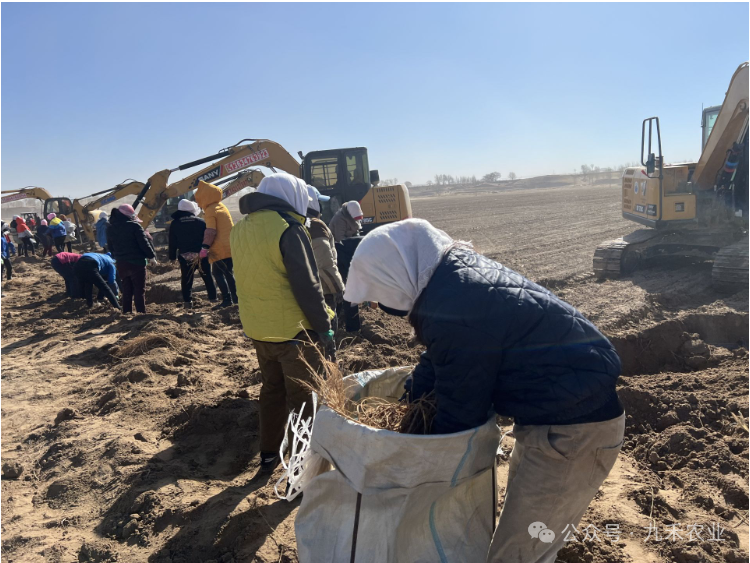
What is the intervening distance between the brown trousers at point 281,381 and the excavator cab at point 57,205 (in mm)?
23547

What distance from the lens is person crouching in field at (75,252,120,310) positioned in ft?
30.3

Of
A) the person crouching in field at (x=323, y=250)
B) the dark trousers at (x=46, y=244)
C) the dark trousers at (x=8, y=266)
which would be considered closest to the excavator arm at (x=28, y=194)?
the dark trousers at (x=46, y=244)

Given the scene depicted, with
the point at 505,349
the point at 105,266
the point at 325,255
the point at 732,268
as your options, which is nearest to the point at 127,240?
the point at 105,266

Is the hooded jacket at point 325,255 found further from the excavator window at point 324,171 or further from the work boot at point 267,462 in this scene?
the excavator window at point 324,171

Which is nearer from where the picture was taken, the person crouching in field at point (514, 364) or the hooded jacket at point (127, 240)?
the person crouching in field at point (514, 364)

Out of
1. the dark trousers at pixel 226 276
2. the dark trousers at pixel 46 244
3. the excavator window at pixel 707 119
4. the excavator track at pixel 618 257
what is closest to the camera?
the dark trousers at pixel 226 276

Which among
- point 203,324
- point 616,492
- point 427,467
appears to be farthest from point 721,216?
point 427,467

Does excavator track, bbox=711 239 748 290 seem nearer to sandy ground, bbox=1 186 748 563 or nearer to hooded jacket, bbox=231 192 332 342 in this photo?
sandy ground, bbox=1 186 748 563

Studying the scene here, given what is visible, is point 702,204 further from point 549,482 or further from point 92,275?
point 92,275

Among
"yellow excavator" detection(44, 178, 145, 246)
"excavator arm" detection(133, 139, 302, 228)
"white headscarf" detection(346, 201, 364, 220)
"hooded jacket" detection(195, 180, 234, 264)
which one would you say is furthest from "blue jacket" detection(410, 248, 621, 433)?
"yellow excavator" detection(44, 178, 145, 246)

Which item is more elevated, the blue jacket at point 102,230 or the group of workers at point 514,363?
the blue jacket at point 102,230

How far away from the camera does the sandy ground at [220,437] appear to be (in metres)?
3.13

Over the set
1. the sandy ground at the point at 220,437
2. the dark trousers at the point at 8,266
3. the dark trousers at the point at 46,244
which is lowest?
the sandy ground at the point at 220,437

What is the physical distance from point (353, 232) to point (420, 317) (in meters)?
5.94
